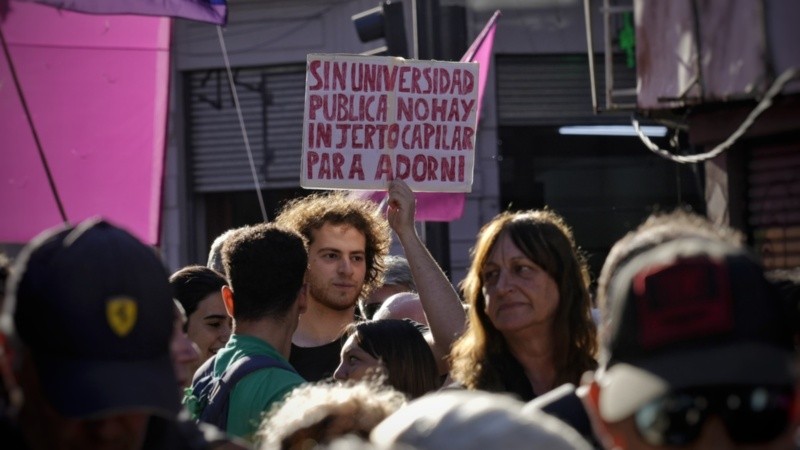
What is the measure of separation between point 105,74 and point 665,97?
10.7 feet

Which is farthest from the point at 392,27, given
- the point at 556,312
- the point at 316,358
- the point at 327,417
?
the point at 327,417

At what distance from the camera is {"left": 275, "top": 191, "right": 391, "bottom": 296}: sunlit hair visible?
6.22 m

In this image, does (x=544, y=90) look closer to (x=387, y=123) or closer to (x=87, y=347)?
(x=387, y=123)

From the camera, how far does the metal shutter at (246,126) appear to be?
14.2m

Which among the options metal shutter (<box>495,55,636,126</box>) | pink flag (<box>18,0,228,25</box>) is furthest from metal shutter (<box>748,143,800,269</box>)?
metal shutter (<box>495,55,636,126</box>)

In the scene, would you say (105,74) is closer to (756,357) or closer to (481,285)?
(481,285)

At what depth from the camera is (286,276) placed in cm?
476

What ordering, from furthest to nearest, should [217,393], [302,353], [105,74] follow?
[105,74]
[302,353]
[217,393]

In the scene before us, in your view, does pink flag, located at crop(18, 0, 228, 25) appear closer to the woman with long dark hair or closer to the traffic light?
the traffic light

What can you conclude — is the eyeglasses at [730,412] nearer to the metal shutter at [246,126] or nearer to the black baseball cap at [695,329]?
the black baseball cap at [695,329]

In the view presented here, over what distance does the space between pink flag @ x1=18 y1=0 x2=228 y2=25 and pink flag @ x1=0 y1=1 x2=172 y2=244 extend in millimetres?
362

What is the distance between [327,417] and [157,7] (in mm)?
4560

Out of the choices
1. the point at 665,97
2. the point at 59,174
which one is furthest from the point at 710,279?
the point at 665,97

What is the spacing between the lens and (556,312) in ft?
15.1
